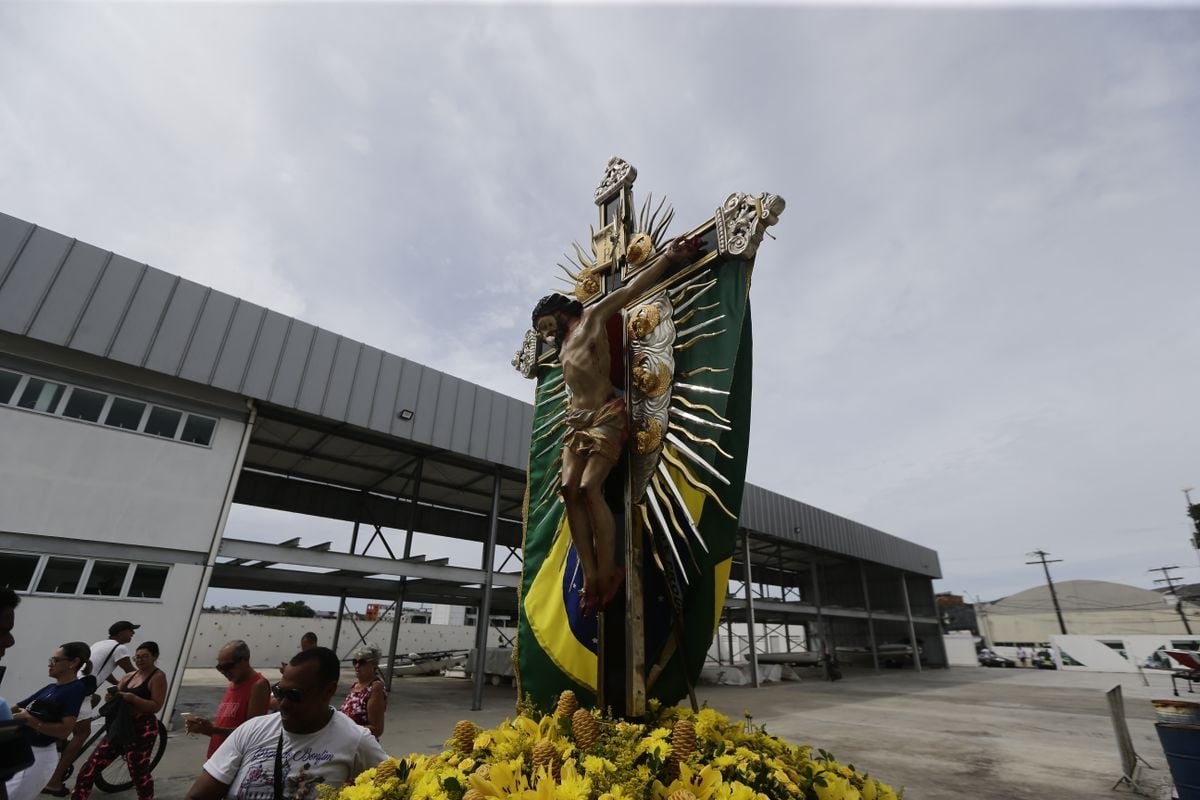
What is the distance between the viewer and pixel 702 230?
118 inches

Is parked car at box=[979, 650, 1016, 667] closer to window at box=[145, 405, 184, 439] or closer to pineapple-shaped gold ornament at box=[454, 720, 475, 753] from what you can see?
pineapple-shaped gold ornament at box=[454, 720, 475, 753]

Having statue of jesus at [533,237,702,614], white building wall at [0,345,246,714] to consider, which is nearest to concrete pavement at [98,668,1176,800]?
white building wall at [0,345,246,714]

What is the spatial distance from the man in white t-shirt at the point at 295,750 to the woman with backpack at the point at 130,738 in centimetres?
278

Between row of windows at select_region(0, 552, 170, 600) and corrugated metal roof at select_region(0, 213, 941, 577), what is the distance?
117 inches

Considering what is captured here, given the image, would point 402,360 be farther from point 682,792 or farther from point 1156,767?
point 1156,767

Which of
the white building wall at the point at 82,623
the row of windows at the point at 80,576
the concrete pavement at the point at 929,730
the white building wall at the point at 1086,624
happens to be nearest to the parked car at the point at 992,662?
the white building wall at the point at 1086,624

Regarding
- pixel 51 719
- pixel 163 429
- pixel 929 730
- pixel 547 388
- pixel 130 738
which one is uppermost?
pixel 163 429

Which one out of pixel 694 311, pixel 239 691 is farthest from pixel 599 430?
pixel 239 691

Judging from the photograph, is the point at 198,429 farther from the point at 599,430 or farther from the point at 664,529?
the point at 664,529

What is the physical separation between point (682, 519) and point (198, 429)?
9.68 metres

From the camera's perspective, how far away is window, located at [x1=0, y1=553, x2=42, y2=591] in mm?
7277

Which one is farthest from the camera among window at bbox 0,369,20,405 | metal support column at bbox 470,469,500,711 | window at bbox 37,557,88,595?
metal support column at bbox 470,469,500,711

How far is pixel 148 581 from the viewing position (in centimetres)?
819

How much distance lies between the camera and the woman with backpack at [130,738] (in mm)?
4023
